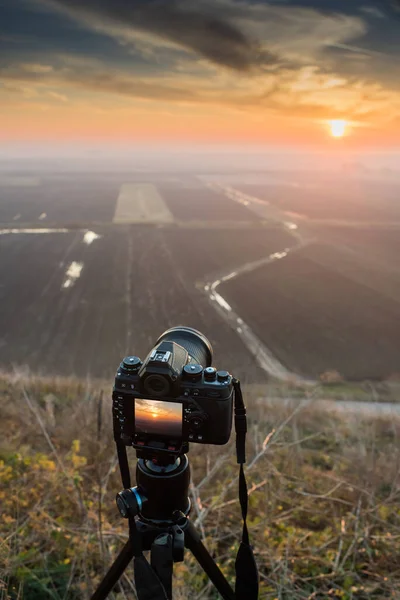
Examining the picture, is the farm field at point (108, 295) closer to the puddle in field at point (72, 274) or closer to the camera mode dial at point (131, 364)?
the puddle in field at point (72, 274)

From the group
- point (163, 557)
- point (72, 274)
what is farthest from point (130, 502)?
point (72, 274)

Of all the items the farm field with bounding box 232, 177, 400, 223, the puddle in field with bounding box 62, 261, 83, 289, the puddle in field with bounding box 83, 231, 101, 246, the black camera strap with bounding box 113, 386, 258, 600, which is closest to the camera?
the black camera strap with bounding box 113, 386, 258, 600

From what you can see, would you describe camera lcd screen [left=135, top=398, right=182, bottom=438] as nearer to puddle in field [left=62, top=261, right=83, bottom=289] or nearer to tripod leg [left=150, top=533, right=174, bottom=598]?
tripod leg [left=150, top=533, right=174, bottom=598]

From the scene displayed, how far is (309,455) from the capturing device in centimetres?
758

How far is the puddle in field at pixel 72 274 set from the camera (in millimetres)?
29119

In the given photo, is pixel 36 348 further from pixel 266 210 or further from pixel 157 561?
pixel 266 210

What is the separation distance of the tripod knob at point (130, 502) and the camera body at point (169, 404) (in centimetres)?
25

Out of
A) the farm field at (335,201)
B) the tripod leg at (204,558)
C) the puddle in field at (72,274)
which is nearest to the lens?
the tripod leg at (204,558)

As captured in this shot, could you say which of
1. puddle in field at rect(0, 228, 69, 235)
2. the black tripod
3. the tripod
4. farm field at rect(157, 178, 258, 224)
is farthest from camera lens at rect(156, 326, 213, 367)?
farm field at rect(157, 178, 258, 224)

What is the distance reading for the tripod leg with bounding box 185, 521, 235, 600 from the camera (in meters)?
2.12

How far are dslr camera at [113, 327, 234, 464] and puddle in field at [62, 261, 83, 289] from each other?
2800 centimetres

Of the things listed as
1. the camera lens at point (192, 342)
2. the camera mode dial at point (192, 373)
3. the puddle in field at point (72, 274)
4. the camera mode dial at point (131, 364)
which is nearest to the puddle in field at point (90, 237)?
the puddle in field at point (72, 274)

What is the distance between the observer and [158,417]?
1.93m

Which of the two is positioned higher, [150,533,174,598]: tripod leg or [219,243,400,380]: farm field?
[150,533,174,598]: tripod leg
